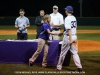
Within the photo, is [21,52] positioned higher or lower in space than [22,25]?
lower

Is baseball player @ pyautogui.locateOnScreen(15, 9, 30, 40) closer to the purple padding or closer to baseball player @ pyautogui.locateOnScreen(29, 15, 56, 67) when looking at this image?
the purple padding

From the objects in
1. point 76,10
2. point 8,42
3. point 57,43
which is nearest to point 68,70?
point 57,43

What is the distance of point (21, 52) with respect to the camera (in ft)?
31.4

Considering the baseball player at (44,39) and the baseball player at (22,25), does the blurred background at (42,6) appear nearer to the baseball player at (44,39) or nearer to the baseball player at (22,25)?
the baseball player at (22,25)

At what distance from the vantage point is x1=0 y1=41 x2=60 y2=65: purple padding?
9.47 m

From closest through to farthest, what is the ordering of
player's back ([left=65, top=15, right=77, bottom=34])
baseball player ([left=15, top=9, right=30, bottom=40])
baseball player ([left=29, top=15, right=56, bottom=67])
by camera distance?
1. player's back ([left=65, top=15, right=77, bottom=34])
2. baseball player ([left=29, top=15, right=56, bottom=67])
3. baseball player ([left=15, top=9, right=30, bottom=40])

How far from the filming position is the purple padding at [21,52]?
947 centimetres

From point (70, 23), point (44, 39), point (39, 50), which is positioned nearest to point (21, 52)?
A: point (39, 50)

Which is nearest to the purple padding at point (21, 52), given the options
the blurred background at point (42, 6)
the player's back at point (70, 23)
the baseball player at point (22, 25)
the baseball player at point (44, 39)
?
the baseball player at point (44, 39)

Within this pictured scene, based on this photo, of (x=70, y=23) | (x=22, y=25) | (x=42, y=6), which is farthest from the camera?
(x=42, y=6)

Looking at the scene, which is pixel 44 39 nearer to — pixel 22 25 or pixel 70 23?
pixel 70 23

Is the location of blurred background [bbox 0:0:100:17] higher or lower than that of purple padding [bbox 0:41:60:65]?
higher

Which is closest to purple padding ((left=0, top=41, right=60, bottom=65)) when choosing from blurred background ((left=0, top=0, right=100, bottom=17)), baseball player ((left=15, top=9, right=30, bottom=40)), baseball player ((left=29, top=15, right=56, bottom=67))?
baseball player ((left=29, top=15, right=56, bottom=67))

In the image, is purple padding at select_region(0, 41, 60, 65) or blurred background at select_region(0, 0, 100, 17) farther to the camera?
blurred background at select_region(0, 0, 100, 17)
